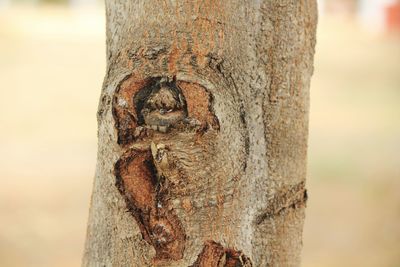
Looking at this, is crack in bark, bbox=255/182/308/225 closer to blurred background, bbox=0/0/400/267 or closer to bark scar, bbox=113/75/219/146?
bark scar, bbox=113/75/219/146

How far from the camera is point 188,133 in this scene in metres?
1.09

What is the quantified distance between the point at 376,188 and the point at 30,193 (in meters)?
2.78

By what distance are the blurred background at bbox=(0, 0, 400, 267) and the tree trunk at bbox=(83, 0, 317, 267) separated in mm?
4009

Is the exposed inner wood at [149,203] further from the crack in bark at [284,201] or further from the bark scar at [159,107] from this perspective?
the crack in bark at [284,201]

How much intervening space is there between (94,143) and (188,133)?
22.1 feet

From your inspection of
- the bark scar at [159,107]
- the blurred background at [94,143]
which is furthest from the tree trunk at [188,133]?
the blurred background at [94,143]

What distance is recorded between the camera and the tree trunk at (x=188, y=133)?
110 cm

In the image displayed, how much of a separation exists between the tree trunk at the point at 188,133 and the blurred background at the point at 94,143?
13.2ft

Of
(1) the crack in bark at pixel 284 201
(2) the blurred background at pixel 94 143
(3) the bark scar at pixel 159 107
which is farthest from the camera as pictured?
(2) the blurred background at pixel 94 143

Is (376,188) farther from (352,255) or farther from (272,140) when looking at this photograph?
(272,140)

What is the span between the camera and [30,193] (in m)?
6.34

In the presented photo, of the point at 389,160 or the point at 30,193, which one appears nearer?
the point at 30,193

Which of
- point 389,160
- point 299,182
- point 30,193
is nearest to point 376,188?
point 389,160

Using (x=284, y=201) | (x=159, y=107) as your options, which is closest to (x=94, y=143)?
(x=284, y=201)
